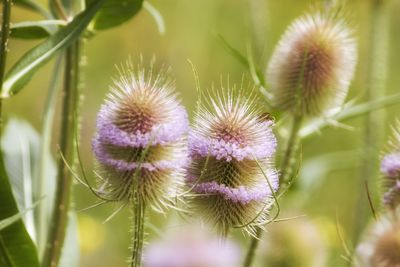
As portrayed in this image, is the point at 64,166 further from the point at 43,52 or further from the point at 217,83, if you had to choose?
the point at 217,83

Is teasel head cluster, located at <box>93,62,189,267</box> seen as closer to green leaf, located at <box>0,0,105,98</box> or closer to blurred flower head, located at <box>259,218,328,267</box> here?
green leaf, located at <box>0,0,105,98</box>

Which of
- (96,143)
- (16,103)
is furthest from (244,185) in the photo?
(16,103)

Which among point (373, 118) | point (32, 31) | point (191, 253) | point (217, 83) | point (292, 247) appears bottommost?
point (292, 247)

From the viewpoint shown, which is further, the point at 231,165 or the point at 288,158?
the point at 288,158

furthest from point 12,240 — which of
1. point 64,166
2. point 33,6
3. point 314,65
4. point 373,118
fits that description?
point 373,118

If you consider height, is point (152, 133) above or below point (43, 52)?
below

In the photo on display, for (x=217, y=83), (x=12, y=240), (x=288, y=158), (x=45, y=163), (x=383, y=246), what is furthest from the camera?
(x=217, y=83)

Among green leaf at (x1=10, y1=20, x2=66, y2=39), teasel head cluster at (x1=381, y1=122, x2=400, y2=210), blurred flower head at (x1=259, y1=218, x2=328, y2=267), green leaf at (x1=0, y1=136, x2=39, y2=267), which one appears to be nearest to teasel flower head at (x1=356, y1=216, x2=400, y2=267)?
teasel head cluster at (x1=381, y1=122, x2=400, y2=210)

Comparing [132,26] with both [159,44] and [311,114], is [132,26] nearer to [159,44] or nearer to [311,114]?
[159,44]
